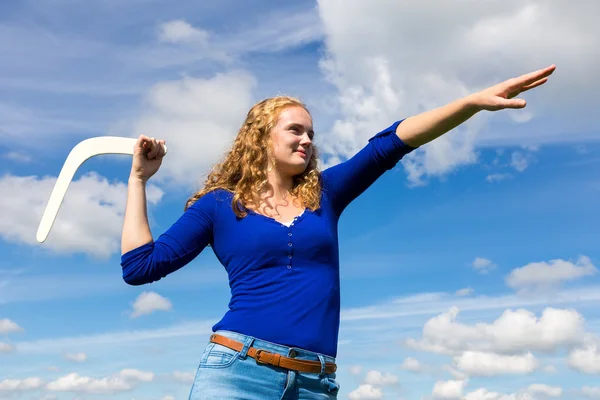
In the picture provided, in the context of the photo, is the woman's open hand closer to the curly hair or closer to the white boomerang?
the curly hair

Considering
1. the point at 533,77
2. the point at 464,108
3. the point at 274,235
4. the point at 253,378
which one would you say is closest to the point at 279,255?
the point at 274,235

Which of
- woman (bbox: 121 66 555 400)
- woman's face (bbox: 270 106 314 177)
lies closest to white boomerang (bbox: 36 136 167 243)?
woman (bbox: 121 66 555 400)

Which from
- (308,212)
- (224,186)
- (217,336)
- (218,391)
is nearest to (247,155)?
(224,186)

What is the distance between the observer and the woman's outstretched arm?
459 centimetres

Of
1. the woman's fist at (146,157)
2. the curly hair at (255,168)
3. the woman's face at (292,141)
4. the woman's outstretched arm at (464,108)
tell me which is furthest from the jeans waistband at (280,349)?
the woman's outstretched arm at (464,108)

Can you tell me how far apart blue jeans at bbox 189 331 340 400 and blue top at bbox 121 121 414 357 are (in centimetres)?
7

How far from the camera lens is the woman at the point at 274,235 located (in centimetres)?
453

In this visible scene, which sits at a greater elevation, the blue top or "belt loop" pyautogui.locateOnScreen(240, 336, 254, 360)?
the blue top

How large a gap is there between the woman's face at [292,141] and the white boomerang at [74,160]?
3.56ft

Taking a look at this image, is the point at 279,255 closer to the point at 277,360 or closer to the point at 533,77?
the point at 277,360

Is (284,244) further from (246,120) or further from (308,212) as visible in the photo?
(246,120)

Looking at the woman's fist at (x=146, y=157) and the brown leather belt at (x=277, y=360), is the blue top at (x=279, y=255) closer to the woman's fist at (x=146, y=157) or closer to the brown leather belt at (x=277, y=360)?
the brown leather belt at (x=277, y=360)

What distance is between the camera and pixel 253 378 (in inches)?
176

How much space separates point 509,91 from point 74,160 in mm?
3316
